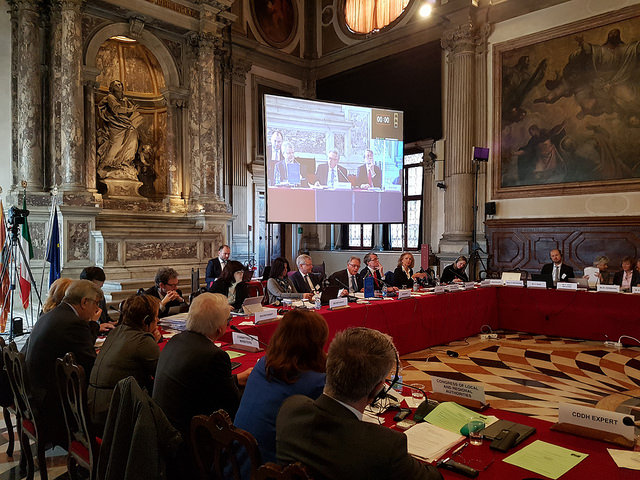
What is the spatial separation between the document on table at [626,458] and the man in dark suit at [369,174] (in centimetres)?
752

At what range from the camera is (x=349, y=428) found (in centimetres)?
127

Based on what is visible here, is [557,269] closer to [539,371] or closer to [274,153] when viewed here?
[539,371]

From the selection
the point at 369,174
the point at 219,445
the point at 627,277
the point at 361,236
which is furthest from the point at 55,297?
the point at 361,236

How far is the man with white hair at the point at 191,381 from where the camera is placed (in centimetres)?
204

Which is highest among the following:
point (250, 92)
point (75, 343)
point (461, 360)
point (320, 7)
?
point (320, 7)

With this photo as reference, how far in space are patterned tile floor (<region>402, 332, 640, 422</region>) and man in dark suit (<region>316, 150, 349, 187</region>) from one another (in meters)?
3.68

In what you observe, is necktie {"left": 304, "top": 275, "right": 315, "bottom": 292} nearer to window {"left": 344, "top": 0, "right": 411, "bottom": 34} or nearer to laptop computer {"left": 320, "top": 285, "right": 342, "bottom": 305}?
laptop computer {"left": 320, "top": 285, "right": 342, "bottom": 305}

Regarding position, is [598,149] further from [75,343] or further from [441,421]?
[75,343]

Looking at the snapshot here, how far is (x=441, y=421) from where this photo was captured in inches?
77.3

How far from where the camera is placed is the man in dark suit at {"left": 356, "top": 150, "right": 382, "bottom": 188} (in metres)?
9.02

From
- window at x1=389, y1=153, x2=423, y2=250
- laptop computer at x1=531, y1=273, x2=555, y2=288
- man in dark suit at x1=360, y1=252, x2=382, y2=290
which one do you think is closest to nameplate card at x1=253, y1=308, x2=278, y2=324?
→ man in dark suit at x1=360, y1=252, x2=382, y2=290

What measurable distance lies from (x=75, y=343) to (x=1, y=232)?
14.1 ft

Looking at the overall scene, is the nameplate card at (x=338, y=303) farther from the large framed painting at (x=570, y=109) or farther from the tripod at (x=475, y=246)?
the large framed painting at (x=570, y=109)

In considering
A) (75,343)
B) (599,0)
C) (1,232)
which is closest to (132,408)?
(75,343)
